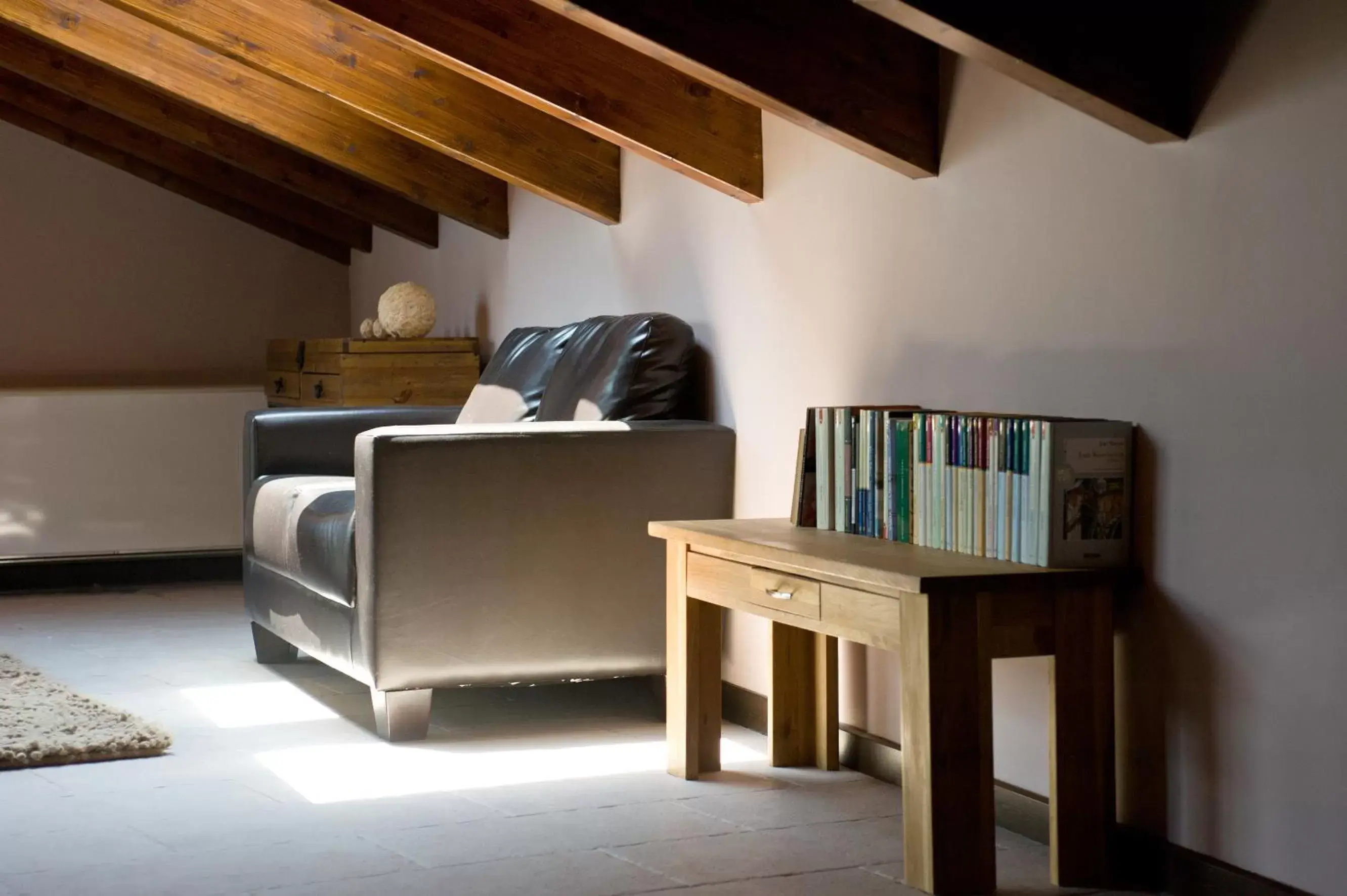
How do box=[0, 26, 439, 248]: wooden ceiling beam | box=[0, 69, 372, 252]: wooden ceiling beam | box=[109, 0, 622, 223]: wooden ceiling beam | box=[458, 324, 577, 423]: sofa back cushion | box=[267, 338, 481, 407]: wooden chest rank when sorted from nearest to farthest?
box=[109, 0, 622, 223]: wooden ceiling beam < box=[458, 324, 577, 423]: sofa back cushion < box=[267, 338, 481, 407]: wooden chest < box=[0, 26, 439, 248]: wooden ceiling beam < box=[0, 69, 372, 252]: wooden ceiling beam

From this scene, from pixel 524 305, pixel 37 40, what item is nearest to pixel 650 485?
pixel 524 305

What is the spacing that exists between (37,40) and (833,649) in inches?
149

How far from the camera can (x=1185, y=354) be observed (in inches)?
94.0

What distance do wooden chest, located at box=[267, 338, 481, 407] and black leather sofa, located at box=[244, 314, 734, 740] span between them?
1378mm

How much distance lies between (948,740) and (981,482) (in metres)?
0.44

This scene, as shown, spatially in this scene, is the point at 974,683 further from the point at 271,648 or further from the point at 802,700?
the point at 271,648

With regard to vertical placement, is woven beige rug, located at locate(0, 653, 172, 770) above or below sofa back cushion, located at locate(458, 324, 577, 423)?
below

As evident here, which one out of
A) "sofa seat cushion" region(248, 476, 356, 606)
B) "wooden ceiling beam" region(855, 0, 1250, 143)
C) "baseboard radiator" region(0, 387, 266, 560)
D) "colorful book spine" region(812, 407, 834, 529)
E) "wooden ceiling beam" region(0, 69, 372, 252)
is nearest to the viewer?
"wooden ceiling beam" region(855, 0, 1250, 143)

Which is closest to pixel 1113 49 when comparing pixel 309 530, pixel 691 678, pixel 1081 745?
pixel 1081 745

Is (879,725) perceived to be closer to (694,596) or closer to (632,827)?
(694,596)

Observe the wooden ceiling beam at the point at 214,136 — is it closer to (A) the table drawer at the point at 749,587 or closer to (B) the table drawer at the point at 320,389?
(B) the table drawer at the point at 320,389

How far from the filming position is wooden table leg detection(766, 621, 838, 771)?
3.22 meters

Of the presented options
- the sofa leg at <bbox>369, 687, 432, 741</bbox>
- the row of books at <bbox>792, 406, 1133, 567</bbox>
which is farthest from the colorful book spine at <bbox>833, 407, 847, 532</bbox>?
the sofa leg at <bbox>369, 687, 432, 741</bbox>

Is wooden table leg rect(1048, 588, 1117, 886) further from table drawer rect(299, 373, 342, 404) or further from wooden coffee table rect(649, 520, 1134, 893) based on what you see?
table drawer rect(299, 373, 342, 404)
